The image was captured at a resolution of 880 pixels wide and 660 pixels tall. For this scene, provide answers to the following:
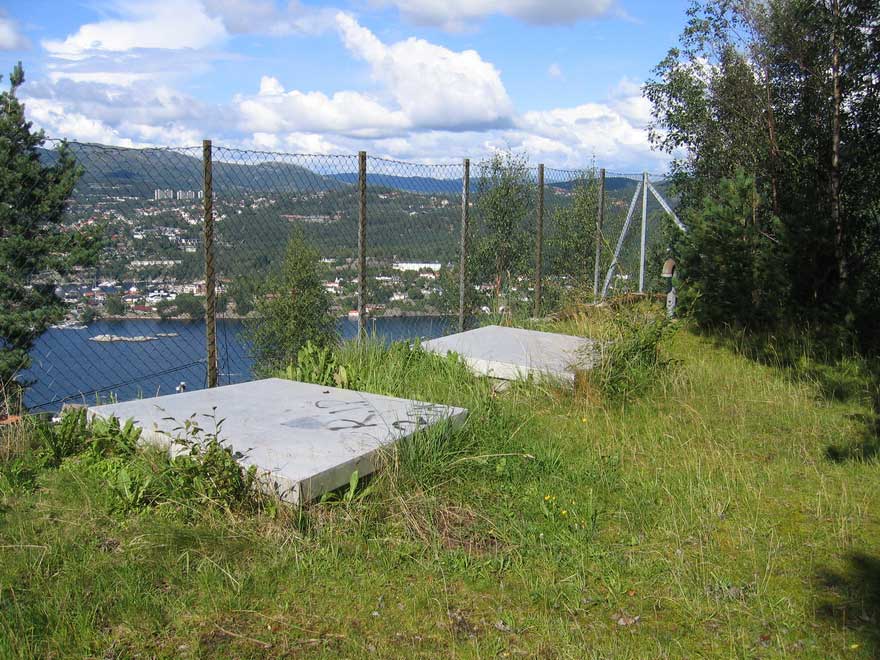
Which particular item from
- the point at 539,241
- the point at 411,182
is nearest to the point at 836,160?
the point at 539,241

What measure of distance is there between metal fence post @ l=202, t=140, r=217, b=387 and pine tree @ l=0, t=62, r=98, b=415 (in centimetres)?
78

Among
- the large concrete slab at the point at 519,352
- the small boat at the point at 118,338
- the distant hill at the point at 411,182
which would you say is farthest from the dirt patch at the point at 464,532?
the distant hill at the point at 411,182

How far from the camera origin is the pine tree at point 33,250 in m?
4.98

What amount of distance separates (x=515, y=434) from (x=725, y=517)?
1.26 m

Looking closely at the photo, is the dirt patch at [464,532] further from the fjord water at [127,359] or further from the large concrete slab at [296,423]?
the fjord water at [127,359]

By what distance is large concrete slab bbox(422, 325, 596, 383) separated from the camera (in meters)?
5.46

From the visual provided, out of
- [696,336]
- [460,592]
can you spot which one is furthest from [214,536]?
[696,336]

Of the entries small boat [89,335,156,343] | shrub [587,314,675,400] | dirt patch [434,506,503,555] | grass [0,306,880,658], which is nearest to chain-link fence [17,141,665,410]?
small boat [89,335,156,343]

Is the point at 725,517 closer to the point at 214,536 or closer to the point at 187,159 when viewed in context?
the point at 214,536

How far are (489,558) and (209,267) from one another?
3071 mm

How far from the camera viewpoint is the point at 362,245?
6105 mm

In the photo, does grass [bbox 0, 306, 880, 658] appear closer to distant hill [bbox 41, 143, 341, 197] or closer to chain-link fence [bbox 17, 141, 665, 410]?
chain-link fence [bbox 17, 141, 665, 410]

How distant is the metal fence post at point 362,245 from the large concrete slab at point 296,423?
1.46 metres

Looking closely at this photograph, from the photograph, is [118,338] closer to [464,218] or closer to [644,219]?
[464,218]
